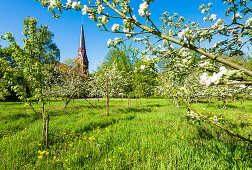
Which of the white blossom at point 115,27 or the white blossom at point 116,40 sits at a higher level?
the white blossom at point 115,27

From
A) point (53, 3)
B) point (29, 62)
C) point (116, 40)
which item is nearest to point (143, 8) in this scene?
point (116, 40)

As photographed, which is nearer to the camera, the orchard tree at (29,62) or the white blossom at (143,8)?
the white blossom at (143,8)

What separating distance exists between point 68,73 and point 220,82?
11.4 metres

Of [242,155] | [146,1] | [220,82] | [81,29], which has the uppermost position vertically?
[81,29]

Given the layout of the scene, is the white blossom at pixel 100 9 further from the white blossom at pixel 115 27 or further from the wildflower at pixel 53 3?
the wildflower at pixel 53 3

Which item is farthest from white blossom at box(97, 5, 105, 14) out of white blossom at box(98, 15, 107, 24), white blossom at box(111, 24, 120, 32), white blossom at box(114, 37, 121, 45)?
white blossom at box(114, 37, 121, 45)

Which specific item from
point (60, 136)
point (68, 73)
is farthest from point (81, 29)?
point (60, 136)

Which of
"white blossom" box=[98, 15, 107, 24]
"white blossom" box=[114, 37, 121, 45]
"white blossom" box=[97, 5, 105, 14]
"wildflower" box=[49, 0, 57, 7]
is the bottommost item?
"white blossom" box=[114, 37, 121, 45]

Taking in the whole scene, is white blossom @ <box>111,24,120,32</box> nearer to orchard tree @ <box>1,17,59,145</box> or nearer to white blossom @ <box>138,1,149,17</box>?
white blossom @ <box>138,1,149,17</box>

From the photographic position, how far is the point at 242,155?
2174mm

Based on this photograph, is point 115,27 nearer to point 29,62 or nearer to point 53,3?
point 53,3

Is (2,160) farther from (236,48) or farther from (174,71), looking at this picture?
(236,48)

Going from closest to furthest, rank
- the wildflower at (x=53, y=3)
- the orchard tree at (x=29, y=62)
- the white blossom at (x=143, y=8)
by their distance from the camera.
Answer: the white blossom at (x=143, y=8), the wildflower at (x=53, y=3), the orchard tree at (x=29, y=62)

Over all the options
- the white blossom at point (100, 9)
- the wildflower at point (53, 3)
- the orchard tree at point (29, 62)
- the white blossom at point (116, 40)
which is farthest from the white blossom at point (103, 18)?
the orchard tree at point (29, 62)
